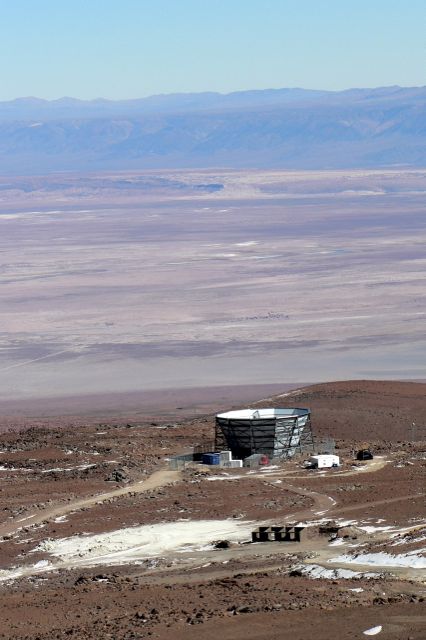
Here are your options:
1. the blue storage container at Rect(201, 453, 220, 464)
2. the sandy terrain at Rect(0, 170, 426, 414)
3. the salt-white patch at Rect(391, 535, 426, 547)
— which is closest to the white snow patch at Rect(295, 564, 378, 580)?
the salt-white patch at Rect(391, 535, 426, 547)

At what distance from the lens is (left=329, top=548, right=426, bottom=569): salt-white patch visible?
27328 millimetres

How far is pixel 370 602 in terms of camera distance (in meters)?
24.1

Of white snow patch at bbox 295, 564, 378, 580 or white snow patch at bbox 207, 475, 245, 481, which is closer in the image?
white snow patch at bbox 295, 564, 378, 580

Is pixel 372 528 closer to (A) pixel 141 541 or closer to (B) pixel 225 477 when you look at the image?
(A) pixel 141 541

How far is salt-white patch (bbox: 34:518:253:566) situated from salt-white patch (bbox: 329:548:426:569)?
4.41m

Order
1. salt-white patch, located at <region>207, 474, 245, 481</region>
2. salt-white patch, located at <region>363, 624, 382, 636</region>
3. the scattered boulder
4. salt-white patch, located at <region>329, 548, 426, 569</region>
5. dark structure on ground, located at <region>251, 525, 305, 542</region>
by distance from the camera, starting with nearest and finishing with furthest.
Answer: salt-white patch, located at <region>363, 624, 382, 636</region>
salt-white patch, located at <region>329, 548, 426, 569</region>
dark structure on ground, located at <region>251, 525, 305, 542</region>
salt-white patch, located at <region>207, 474, 245, 481</region>
the scattered boulder

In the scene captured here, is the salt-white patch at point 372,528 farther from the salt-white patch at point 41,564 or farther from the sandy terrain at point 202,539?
the salt-white patch at point 41,564

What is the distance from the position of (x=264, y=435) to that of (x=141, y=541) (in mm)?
11715

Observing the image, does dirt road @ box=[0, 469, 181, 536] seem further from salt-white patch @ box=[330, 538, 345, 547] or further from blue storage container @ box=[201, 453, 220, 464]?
salt-white patch @ box=[330, 538, 345, 547]

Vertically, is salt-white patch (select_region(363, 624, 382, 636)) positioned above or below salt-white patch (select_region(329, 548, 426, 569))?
above

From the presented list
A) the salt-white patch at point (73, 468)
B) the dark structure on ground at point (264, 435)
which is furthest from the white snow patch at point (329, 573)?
the salt-white patch at point (73, 468)

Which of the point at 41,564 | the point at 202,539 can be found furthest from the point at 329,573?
the point at 41,564

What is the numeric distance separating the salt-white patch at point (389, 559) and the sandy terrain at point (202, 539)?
1.6 inches

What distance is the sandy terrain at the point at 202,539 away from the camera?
24000 millimetres
